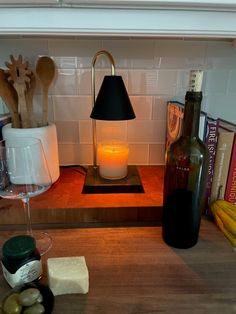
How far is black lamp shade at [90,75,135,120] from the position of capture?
626 mm

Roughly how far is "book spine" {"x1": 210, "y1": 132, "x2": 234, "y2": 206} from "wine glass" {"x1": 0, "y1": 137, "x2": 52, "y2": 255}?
42cm

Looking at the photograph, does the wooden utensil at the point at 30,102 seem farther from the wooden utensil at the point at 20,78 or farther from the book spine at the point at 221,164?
the book spine at the point at 221,164

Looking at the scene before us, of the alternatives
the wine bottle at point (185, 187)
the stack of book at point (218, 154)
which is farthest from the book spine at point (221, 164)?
the wine bottle at point (185, 187)

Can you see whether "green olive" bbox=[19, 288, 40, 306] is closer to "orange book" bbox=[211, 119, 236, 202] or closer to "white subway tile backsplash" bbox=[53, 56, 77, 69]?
"orange book" bbox=[211, 119, 236, 202]

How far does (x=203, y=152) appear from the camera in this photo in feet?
1.75

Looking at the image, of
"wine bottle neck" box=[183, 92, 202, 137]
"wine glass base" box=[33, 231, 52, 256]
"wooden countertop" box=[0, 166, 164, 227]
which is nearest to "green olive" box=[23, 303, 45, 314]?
"wine glass base" box=[33, 231, 52, 256]

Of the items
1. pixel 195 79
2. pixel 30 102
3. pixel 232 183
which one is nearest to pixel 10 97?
pixel 30 102

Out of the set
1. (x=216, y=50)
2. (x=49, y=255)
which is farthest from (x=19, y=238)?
(x=216, y=50)

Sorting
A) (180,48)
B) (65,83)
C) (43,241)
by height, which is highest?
(180,48)

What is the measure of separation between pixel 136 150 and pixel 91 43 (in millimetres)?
378

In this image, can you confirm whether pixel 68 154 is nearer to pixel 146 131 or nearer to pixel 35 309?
pixel 146 131

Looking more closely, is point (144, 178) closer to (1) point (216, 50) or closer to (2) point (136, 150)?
(2) point (136, 150)

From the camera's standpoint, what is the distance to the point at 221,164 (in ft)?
2.19

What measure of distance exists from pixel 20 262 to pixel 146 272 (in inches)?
9.0
